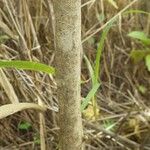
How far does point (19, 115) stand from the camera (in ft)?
3.43

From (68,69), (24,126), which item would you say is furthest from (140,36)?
(68,69)

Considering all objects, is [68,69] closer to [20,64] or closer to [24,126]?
[20,64]

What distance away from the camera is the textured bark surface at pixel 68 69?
1.72 ft

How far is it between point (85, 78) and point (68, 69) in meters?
0.72

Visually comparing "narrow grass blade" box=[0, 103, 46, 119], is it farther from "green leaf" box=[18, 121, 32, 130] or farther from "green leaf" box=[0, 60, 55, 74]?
"green leaf" box=[18, 121, 32, 130]

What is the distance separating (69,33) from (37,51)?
0.52 meters

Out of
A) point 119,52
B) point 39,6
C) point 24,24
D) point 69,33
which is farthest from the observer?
point 119,52

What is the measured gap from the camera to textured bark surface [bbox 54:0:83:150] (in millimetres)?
523

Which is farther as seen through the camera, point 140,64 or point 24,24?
point 140,64

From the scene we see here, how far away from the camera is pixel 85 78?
4.21ft

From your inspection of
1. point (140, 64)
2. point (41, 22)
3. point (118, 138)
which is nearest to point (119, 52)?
point (140, 64)

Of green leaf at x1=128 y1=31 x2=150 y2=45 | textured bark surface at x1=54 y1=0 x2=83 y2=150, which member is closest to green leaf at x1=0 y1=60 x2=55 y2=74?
textured bark surface at x1=54 y1=0 x2=83 y2=150

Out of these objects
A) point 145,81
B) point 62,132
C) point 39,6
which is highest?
point 39,6

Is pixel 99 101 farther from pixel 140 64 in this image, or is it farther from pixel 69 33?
pixel 69 33
